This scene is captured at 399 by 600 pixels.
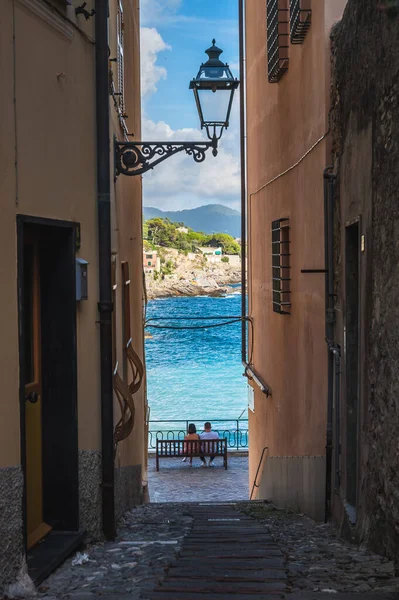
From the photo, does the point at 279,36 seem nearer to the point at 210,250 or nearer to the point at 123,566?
the point at 123,566

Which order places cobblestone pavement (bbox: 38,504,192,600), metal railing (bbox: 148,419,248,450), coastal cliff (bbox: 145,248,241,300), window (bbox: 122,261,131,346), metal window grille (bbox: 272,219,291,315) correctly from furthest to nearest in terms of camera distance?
1. coastal cliff (bbox: 145,248,241,300)
2. metal railing (bbox: 148,419,248,450)
3. metal window grille (bbox: 272,219,291,315)
4. window (bbox: 122,261,131,346)
5. cobblestone pavement (bbox: 38,504,192,600)

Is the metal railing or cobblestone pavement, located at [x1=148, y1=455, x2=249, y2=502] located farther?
the metal railing

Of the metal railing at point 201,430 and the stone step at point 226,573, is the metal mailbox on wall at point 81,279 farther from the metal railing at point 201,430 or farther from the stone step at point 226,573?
the metal railing at point 201,430

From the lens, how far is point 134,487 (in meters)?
11.3

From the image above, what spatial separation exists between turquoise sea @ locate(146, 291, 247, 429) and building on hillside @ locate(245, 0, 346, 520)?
639 inches

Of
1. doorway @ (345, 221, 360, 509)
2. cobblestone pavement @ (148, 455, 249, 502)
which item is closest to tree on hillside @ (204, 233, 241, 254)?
cobblestone pavement @ (148, 455, 249, 502)

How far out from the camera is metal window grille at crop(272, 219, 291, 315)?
11477 mm

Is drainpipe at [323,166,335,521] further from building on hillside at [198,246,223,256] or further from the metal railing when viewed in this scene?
building on hillside at [198,246,223,256]

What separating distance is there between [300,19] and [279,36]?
6.10 ft

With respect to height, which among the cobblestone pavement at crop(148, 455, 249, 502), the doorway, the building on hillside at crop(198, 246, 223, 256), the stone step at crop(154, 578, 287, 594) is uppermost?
the building on hillside at crop(198, 246, 223, 256)

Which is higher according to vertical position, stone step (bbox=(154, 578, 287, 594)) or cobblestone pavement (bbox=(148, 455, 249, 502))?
stone step (bbox=(154, 578, 287, 594))

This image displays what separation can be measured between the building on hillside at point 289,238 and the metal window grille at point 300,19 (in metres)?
0.01

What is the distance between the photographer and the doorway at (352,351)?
25.0ft

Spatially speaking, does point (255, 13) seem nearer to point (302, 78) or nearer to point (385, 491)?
point (302, 78)
